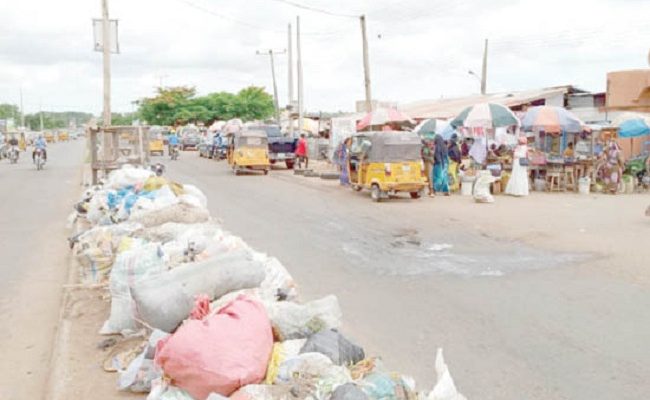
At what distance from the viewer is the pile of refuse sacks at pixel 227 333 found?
3914 mm

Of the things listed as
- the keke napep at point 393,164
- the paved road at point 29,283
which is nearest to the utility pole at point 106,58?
the paved road at point 29,283

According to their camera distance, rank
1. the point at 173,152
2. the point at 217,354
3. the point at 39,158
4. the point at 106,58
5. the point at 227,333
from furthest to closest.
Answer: the point at 173,152, the point at 39,158, the point at 106,58, the point at 227,333, the point at 217,354

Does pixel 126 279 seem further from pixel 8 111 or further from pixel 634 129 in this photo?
pixel 8 111

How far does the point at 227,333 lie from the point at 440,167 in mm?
15611

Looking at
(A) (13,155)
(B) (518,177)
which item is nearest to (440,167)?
(B) (518,177)

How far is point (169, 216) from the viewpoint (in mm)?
8516

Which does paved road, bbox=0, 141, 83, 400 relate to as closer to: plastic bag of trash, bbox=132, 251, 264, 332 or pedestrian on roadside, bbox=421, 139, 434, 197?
plastic bag of trash, bbox=132, 251, 264, 332

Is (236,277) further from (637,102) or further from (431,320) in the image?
(637,102)

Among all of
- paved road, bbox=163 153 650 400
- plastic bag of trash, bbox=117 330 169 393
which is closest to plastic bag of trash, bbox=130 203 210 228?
paved road, bbox=163 153 650 400

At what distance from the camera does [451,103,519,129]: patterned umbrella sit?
19.8 m

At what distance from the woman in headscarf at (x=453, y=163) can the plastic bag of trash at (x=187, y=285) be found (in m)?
14.8

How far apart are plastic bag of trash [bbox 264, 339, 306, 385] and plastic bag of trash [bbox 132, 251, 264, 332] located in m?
1.02

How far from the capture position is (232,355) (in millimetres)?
4109

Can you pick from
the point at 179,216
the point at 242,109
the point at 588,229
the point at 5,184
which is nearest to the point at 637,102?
the point at 179,216
